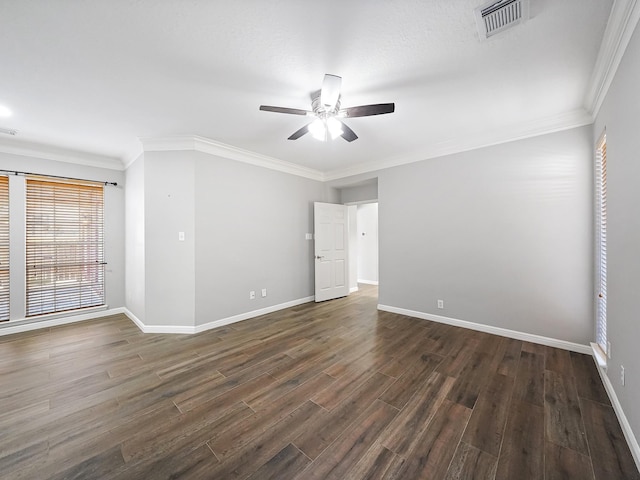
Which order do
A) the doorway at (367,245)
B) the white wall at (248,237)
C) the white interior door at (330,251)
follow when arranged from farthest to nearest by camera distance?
the doorway at (367,245) < the white interior door at (330,251) < the white wall at (248,237)

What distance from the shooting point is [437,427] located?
1.70m

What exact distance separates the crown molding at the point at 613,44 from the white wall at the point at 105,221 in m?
6.08

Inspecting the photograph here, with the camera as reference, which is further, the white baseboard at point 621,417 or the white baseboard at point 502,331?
the white baseboard at point 502,331

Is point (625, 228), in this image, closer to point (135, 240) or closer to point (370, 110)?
point (370, 110)

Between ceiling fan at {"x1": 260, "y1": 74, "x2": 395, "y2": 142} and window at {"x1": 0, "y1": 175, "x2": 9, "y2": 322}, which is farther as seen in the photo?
window at {"x1": 0, "y1": 175, "x2": 9, "y2": 322}

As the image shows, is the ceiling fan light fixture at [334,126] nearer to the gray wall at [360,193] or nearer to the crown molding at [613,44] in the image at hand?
the crown molding at [613,44]

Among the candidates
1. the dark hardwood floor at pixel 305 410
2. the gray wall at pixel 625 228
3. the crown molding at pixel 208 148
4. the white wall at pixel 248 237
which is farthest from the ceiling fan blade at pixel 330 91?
the dark hardwood floor at pixel 305 410

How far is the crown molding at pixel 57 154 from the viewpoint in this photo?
11.3 feet

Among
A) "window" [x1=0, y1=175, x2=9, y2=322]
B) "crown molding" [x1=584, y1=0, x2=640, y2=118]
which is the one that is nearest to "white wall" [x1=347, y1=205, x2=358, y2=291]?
"crown molding" [x1=584, y1=0, x2=640, y2=118]

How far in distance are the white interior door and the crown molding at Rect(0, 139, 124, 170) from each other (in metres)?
3.64

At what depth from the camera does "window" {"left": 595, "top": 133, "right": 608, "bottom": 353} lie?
2418 millimetres

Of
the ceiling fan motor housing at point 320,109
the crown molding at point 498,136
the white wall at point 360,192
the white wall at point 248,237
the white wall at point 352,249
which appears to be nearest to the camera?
the ceiling fan motor housing at point 320,109

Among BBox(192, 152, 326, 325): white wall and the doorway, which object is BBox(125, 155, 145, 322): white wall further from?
the doorway

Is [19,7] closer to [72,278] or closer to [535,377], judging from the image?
[72,278]
